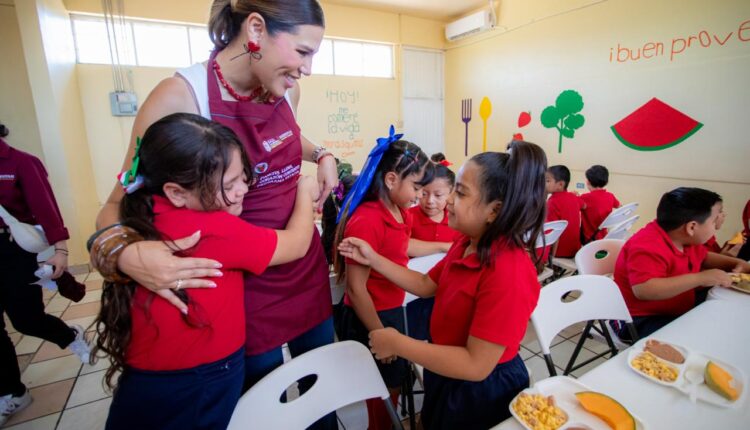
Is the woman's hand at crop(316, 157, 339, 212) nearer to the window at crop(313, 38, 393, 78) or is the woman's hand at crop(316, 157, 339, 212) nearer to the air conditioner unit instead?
the window at crop(313, 38, 393, 78)

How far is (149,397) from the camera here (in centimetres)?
76

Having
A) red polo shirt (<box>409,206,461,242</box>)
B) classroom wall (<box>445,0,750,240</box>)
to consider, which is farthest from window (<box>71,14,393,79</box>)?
red polo shirt (<box>409,206,461,242</box>)

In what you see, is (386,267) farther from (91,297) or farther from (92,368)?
(91,297)

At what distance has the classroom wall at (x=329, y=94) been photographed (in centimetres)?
436

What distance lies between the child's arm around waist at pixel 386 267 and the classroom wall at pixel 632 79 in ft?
12.9

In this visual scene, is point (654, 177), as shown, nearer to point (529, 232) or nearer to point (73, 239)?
point (529, 232)

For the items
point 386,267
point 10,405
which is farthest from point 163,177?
point 10,405

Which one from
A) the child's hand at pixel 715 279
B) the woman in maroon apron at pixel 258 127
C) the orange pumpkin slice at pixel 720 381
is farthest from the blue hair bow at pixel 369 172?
the child's hand at pixel 715 279

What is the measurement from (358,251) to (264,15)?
0.73 m

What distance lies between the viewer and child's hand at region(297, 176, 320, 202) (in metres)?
1.07

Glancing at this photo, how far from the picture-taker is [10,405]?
6.39 feet

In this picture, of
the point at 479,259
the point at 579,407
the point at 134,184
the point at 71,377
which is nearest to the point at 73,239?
the point at 71,377

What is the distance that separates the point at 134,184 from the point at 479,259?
846 millimetres

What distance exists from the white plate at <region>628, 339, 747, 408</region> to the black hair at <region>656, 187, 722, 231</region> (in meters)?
0.80
